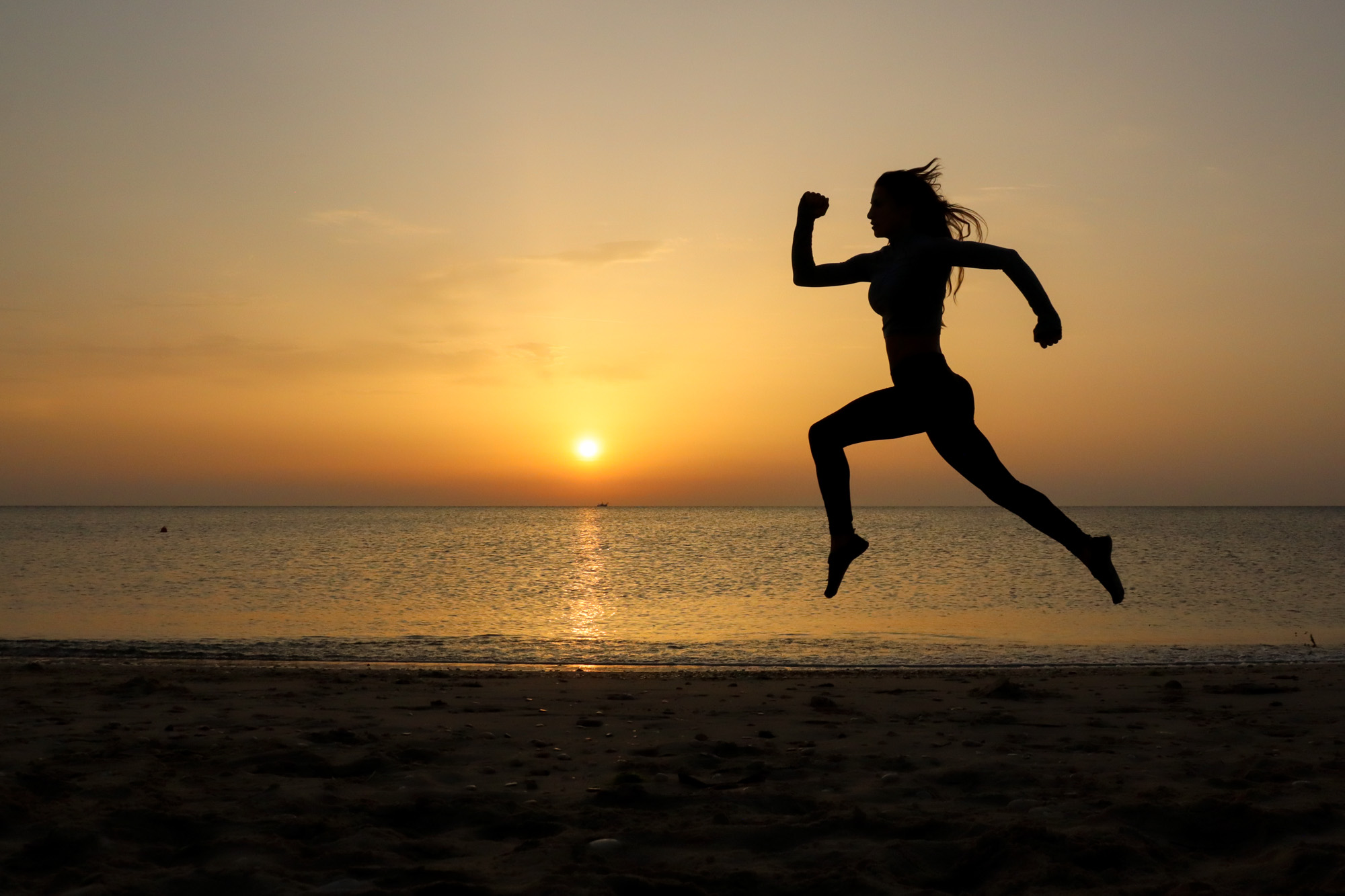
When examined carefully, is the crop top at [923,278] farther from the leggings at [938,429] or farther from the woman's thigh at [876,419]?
the woman's thigh at [876,419]

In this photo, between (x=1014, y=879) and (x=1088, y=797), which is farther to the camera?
(x=1088, y=797)

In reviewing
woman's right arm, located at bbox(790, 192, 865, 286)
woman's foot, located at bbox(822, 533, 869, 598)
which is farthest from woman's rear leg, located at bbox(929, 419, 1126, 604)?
woman's right arm, located at bbox(790, 192, 865, 286)

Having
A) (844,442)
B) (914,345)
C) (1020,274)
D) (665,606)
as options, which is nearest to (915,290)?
(914,345)

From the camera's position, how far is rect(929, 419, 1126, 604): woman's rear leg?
4273mm

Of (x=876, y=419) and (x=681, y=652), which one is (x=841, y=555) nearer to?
(x=876, y=419)

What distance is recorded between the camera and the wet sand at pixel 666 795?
14.2 ft

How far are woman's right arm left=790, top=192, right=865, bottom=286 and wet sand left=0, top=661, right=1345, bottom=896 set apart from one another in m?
2.56

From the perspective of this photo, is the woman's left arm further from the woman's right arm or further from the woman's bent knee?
the woman's bent knee

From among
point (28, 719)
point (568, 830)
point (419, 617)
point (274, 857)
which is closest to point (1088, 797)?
point (568, 830)

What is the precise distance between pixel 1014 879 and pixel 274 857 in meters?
3.18

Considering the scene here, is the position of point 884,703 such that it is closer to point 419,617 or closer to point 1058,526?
point 1058,526

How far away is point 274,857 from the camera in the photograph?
14.9ft

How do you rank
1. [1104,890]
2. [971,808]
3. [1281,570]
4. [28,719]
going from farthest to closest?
1. [1281,570]
2. [28,719]
3. [971,808]
4. [1104,890]

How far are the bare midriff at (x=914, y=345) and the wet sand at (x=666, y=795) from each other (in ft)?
7.07
